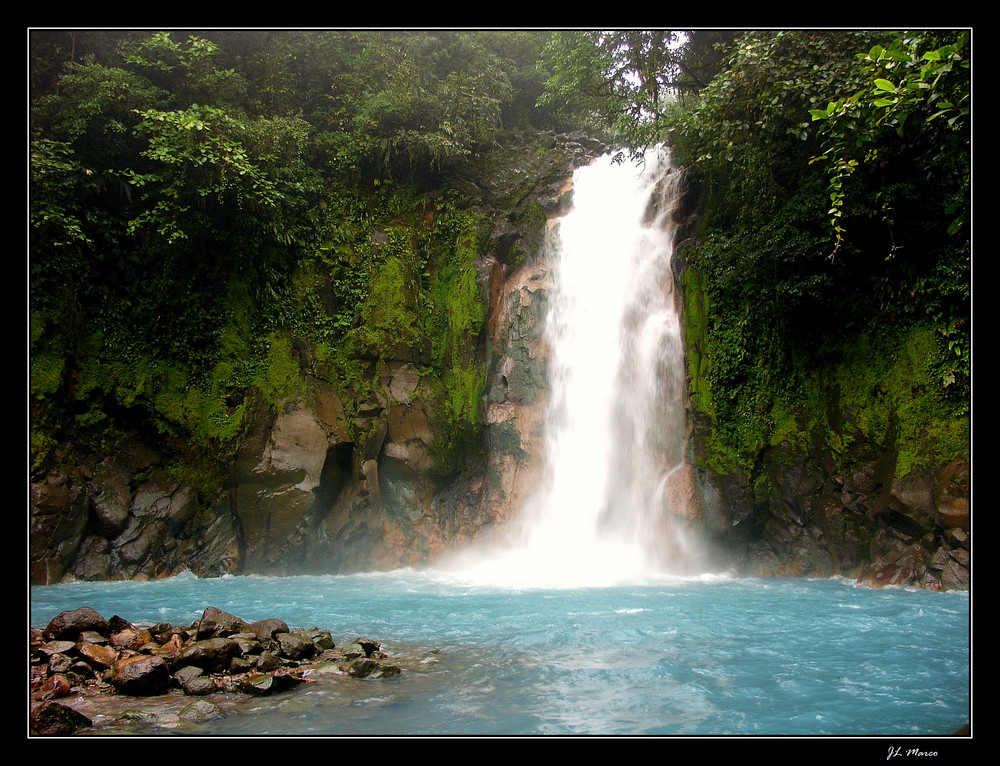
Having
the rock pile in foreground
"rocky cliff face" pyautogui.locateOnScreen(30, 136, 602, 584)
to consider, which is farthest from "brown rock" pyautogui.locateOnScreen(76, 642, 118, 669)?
"rocky cliff face" pyautogui.locateOnScreen(30, 136, 602, 584)

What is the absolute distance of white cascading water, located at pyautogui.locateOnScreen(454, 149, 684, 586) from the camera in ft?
39.3

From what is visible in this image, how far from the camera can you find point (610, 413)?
41.8 feet

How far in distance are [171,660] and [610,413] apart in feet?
30.5

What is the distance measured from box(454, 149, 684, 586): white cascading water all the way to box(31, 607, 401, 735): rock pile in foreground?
18.3 ft

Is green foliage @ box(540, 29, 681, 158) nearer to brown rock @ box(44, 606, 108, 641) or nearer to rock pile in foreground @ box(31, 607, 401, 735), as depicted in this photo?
rock pile in foreground @ box(31, 607, 401, 735)

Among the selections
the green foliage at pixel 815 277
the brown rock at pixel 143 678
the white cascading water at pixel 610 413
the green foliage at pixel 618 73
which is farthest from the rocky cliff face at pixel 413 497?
the brown rock at pixel 143 678

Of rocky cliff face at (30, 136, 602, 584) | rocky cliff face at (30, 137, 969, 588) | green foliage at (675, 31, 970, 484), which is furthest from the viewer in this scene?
rocky cliff face at (30, 136, 602, 584)

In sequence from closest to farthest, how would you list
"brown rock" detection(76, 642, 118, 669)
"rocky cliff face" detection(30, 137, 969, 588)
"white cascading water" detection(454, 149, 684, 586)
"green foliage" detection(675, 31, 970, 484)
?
"brown rock" detection(76, 642, 118, 669), "green foliage" detection(675, 31, 970, 484), "rocky cliff face" detection(30, 137, 969, 588), "white cascading water" detection(454, 149, 684, 586)

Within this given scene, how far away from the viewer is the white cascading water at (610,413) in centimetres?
1197

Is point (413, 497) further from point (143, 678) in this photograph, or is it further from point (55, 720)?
point (55, 720)

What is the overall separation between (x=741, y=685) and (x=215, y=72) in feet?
47.8

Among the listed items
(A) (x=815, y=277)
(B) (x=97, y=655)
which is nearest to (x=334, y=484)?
(B) (x=97, y=655)

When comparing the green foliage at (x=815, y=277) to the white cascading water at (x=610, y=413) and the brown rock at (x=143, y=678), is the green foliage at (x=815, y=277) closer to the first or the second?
the white cascading water at (x=610, y=413)

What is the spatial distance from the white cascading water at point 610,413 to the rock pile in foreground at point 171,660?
558cm
